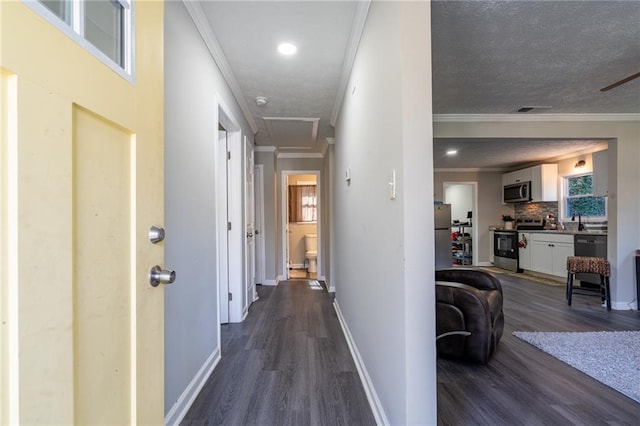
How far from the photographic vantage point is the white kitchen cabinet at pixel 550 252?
5.15 metres

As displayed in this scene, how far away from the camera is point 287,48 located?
7.39 ft

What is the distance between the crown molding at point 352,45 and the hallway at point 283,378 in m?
2.28

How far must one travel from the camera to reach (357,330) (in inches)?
90.9

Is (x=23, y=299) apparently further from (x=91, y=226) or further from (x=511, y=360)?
(x=511, y=360)

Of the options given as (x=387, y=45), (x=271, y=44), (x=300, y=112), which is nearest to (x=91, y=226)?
(x=387, y=45)

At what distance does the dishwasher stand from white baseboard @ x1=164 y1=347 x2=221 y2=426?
207 inches

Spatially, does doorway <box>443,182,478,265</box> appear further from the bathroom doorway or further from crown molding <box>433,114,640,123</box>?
crown molding <box>433,114,640,123</box>

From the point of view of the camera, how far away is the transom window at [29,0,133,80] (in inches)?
23.0

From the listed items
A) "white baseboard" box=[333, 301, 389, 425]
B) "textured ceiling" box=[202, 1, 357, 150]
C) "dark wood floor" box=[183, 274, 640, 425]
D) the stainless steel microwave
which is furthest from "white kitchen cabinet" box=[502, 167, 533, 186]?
"white baseboard" box=[333, 301, 389, 425]

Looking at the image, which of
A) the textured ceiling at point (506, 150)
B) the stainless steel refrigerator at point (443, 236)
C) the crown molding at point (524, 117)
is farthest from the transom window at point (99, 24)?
the stainless steel refrigerator at point (443, 236)

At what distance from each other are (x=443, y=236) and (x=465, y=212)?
388 cm

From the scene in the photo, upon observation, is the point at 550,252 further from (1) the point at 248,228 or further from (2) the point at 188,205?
(2) the point at 188,205

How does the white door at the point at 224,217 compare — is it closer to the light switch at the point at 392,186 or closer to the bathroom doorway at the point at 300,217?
the light switch at the point at 392,186

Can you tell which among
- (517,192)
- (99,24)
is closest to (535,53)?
(99,24)
